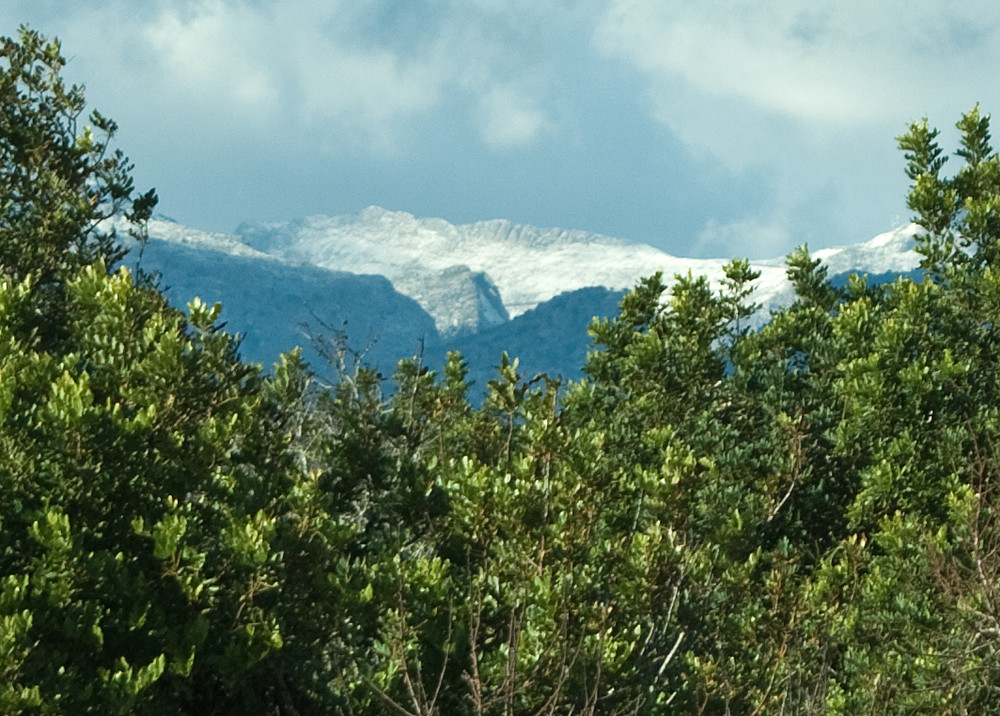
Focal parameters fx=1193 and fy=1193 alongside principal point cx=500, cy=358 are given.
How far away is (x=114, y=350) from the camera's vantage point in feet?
30.8

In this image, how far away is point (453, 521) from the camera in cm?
1023

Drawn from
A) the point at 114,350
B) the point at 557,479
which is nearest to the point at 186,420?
the point at 114,350

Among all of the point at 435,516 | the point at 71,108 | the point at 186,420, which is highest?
the point at 71,108

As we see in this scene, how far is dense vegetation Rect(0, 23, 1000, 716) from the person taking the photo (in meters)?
8.27

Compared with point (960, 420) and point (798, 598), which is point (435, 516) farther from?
point (960, 420)

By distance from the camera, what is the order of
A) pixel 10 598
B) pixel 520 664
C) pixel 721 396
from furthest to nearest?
pixel 721 396 → pixel 520 664 → pixel 10 598

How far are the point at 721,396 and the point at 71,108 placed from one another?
32.5 feet

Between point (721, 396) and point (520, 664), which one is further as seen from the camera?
point (721, 396)

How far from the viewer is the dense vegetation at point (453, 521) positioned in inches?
326

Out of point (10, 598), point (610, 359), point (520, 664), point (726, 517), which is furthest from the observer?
point (610, 359)

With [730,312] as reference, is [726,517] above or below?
below

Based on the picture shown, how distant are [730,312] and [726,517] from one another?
5.33 meters

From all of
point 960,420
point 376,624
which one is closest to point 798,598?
point 960,420

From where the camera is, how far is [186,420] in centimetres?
937
